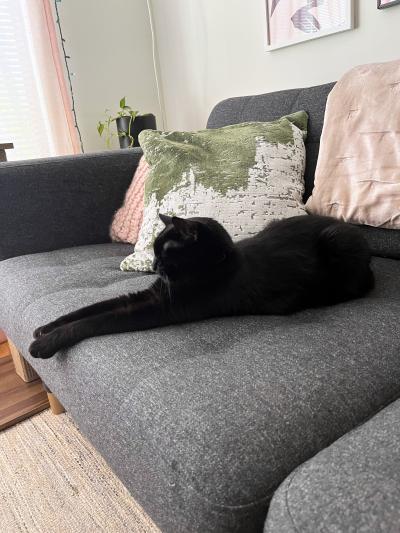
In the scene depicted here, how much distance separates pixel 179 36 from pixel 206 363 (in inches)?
84.3

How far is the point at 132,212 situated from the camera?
152 cm

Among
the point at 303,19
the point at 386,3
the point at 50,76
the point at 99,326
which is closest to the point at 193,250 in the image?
the point at 99,326

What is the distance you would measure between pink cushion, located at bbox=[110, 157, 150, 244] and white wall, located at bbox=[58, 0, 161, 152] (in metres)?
1.01

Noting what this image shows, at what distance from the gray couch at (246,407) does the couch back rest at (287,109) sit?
1.21 feet

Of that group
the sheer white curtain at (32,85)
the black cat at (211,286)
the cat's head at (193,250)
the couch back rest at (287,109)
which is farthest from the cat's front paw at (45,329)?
the sheer white curtain at (32,85)

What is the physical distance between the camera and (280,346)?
720 mm

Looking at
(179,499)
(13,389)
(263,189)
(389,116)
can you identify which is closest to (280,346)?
(179,499)

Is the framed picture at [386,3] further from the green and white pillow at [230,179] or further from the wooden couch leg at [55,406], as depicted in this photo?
the wooden couch leg at [55,406]

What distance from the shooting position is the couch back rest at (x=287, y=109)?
4.27ft

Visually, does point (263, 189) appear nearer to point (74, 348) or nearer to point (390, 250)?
point (390, 250)

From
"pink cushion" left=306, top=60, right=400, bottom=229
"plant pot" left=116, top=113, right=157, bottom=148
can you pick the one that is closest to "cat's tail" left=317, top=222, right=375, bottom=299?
"pink cushion" left=306, top=60, right=400, bottom=229

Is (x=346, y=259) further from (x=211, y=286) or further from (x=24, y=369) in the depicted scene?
(x=24, y=369)

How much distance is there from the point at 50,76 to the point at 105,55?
1.28ft

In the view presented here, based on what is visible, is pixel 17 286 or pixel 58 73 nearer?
pixel 17 286
